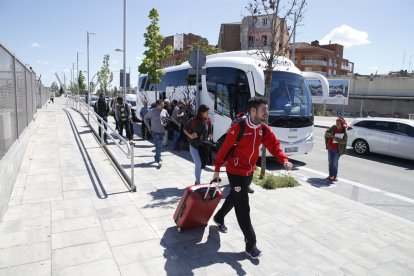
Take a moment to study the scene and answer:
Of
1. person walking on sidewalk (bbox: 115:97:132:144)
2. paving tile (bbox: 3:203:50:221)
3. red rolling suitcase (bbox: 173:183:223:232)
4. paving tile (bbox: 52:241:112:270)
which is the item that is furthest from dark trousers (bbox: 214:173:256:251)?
person walking on sidewalk (bbox: 115:97:132:144)

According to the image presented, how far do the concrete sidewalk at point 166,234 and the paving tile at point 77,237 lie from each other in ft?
0.04

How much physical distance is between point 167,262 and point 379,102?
150ft

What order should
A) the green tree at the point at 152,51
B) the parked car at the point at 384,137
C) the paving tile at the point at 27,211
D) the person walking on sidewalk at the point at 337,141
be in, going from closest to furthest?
the paving tile at the point at 27,211, the person walking on sidewalk at the point at 337,141, the parked car at the point at 384,137, the green tree at the point at 152,51

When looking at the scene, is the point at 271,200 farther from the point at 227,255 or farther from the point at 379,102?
the point at 379,102

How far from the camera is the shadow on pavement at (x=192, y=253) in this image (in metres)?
3.80

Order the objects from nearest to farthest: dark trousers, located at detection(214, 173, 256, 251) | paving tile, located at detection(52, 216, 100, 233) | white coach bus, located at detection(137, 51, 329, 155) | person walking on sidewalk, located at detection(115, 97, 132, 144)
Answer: dark trousers, located at detection(214, 173, 256, 251) < paving tile, located at detection(52, 216, 100, 233) < white coach bus, located at detection(137, 51, 329, 155) < person walking on sidewalk, located at detection(115, 97, 132, 144)

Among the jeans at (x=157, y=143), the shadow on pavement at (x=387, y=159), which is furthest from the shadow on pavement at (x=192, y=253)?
the shadow on pavement at (x=387, y=159)

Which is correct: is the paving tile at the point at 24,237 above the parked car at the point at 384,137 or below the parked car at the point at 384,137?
below

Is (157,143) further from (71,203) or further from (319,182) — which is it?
(319,182)

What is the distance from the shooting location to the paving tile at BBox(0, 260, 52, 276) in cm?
350

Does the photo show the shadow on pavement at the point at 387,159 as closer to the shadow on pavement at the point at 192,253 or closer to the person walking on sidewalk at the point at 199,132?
the person walking on sidewalk at the point at 199,132

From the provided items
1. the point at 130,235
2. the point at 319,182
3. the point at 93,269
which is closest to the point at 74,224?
the point at 130,235

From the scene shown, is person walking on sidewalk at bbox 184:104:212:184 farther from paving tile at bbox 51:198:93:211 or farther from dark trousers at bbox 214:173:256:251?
dark trousers at bbox 214:173:256:251

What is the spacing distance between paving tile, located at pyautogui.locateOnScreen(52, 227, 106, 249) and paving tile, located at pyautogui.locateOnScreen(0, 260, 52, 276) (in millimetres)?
427
